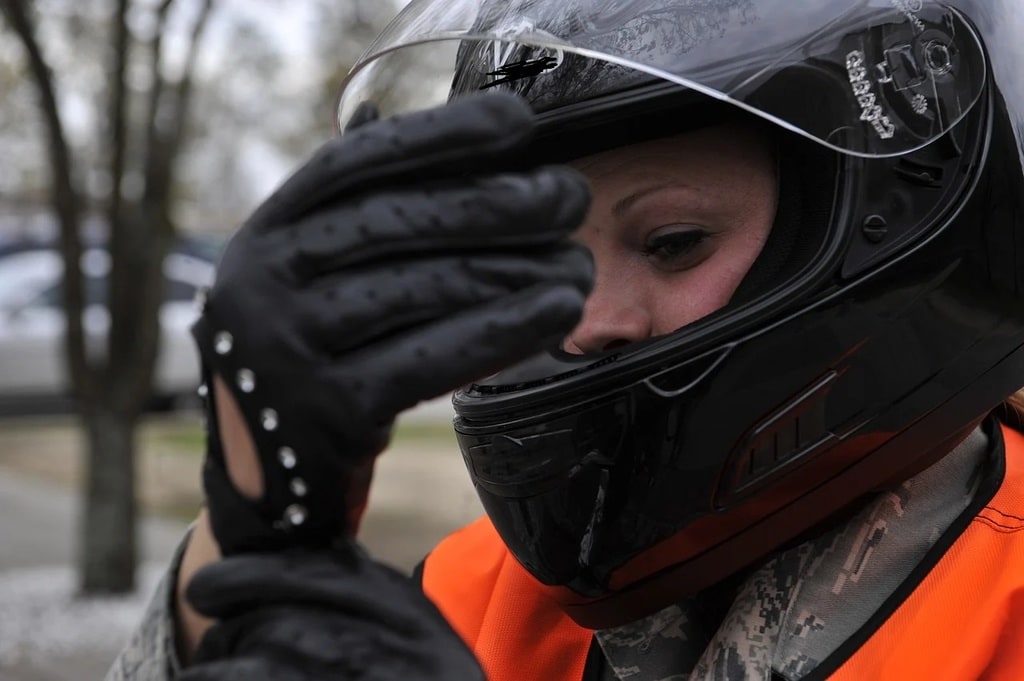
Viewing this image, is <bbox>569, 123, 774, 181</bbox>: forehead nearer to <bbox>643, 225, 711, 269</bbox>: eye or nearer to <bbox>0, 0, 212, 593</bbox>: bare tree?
<bbox>643, 225, 711, 269</bbox>: eye

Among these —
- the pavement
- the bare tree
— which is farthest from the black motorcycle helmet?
the bare tree

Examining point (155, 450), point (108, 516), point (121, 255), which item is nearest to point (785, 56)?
point (121, 255)

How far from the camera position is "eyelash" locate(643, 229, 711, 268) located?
5.13 feet

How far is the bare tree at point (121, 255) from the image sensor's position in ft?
16.1

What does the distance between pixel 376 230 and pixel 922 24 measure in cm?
96

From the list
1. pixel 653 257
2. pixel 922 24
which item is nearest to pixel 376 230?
pixel 653 257

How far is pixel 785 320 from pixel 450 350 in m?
0.64

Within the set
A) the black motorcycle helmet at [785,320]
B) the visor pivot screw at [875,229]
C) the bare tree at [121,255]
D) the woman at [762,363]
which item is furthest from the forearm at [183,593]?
the bare tree at [121,255]

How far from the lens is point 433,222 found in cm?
97

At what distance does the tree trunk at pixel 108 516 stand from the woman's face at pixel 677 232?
14.1ft

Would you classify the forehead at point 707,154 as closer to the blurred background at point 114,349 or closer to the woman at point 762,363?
the woman at point 762,363

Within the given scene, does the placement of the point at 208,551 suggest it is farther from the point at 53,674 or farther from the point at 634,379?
the point at 53,674

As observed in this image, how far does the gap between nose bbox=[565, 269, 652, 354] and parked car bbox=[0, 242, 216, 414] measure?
9.57 m

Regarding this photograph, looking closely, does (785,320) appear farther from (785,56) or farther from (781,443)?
(785,56)
